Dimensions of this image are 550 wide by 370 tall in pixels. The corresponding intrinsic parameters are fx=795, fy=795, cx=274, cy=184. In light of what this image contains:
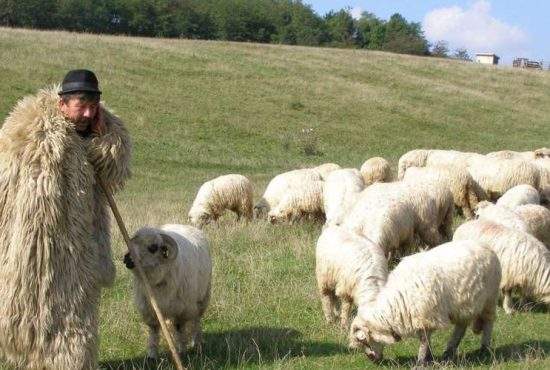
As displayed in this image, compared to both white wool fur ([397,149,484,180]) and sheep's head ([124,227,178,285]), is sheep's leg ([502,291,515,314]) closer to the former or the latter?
sheep's head ([124,227,178,285])

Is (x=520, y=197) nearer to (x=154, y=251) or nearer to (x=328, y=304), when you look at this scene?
(x=328, y=304)

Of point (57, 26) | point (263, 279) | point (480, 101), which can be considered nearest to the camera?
point (263, 279)

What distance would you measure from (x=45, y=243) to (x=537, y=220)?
7820mm

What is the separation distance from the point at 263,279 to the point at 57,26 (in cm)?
6499

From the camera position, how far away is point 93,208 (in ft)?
20.1

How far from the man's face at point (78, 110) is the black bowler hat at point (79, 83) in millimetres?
91

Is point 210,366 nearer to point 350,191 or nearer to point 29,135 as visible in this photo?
point 29,135

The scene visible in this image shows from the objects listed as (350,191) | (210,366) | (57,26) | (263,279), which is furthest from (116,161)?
(57,26)

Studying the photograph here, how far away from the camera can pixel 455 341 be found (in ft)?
24.8

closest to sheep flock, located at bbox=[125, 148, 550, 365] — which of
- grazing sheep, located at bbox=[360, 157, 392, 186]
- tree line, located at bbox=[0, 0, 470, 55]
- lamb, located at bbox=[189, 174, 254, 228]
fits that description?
lamb, located at bbox=[189, 174, 254, 228]

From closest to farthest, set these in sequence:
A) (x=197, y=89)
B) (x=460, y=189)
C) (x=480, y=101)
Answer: (x=460, y=189), (x=197, y=89), (x=480, y=101)

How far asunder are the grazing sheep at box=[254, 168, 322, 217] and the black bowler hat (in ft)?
32.6

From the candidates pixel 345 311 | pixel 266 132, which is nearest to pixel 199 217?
pixel 345 311

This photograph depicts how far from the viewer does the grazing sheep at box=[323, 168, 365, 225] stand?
13.3 m
